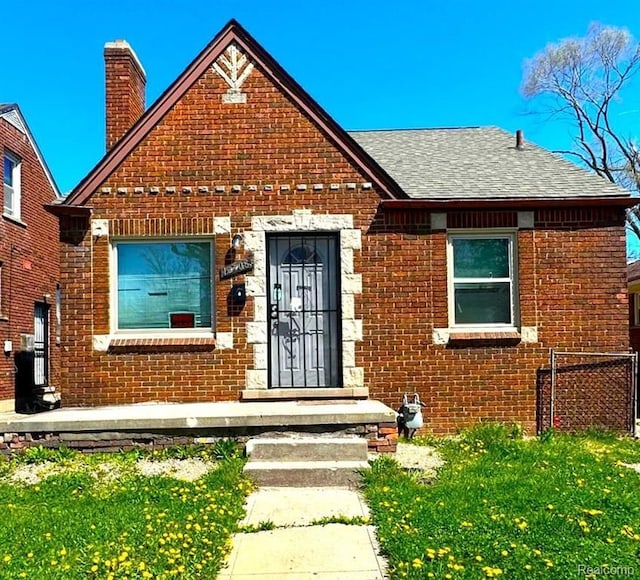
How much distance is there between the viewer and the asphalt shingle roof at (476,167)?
9148mm

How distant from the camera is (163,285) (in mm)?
9078

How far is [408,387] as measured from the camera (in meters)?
8.91

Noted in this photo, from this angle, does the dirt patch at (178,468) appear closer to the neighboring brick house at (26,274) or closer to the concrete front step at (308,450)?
the concrete front step at (308,450)

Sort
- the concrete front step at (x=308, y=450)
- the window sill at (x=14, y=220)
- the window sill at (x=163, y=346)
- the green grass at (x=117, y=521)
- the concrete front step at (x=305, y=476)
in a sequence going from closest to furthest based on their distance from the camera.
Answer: the green grass at (x=117, y=521) < the concrete front step at (x=305, y=476) < the concrete front step at (x=308, y=450) < the window sill at (x=163, y=346) < the window sill at (x=14, y=220)

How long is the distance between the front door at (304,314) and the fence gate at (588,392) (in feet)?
9.79

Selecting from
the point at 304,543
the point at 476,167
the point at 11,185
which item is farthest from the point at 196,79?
the point at 11,185

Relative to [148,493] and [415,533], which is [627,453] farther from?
[148,493]

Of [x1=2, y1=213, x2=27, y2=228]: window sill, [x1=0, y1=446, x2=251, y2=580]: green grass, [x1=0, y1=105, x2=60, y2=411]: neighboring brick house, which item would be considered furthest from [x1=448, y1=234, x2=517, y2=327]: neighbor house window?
[x1=2, y1=213, x2=27, y2=228]: window sill

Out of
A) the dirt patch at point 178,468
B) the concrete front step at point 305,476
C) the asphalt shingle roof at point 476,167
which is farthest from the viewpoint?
the asphalt shingle roof at point 476,167

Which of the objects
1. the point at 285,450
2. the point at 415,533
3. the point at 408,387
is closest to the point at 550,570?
the point at 415,533

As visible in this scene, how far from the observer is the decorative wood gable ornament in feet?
29.9

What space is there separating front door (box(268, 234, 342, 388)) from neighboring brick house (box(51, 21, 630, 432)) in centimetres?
2

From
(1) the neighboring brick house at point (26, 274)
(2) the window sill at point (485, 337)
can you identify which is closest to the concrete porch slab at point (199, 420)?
(2) the window sill at point (485, 337)

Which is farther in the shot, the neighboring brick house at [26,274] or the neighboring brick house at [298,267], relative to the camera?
the neighboring brick house at [26,274]
